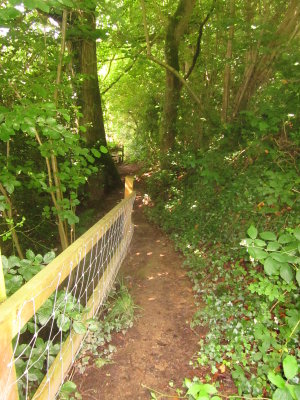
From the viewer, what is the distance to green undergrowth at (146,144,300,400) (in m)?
1.71

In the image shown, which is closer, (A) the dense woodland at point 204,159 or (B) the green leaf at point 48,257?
(B) the green leaf at point 48,257

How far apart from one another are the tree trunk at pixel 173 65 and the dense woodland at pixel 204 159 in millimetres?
33

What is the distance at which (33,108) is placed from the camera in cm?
238

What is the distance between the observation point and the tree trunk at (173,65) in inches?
279

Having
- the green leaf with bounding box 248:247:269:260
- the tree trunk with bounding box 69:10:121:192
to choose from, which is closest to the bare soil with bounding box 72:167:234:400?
the green leaf with bounding box 248:247:269:260

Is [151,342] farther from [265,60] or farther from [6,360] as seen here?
[265,60]

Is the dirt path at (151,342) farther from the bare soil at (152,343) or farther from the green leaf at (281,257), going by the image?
the green leaf at (281,257)

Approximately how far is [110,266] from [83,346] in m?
1.05

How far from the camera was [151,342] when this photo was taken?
117 inches

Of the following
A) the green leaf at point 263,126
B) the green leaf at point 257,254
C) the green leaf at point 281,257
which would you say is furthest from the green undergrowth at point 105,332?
the green leaf at point 263,126

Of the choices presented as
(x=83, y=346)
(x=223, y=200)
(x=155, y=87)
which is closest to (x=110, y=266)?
(x=83, y=346)

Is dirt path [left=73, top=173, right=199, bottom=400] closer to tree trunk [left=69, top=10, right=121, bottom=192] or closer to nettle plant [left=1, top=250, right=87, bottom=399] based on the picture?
nettle plant [left=1, top=250, right=87, bottom=399]

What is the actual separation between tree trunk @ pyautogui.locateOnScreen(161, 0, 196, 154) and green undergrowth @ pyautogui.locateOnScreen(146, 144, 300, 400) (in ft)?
6.79

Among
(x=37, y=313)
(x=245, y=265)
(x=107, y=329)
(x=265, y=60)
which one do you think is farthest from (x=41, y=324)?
(x=265, y=60)
